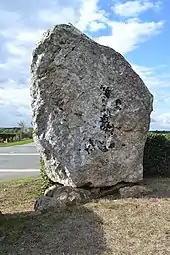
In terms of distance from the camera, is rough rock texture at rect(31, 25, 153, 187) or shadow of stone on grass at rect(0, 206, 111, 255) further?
rough rock texture at rect(31, 25, 153, 187)

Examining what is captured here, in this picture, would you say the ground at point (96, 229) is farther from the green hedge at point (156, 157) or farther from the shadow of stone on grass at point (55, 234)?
the green hedge at point (156, 157)

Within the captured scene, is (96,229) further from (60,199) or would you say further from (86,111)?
(86,111)

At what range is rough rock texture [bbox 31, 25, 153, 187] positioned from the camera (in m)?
6.85

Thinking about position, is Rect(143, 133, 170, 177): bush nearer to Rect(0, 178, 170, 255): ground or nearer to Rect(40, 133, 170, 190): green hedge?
Rect(40, 133, 170, 190): green hedge

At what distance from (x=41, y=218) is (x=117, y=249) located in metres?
1.55

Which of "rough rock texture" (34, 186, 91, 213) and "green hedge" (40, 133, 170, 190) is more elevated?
"green hedge" (40, 133, 170, 190)

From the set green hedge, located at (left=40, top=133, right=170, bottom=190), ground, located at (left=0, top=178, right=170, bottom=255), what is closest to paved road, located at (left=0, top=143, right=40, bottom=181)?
green hedge, located at (left=40, top=133, right=170, bottom=190)

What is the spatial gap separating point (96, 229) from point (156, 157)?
4.07 metres

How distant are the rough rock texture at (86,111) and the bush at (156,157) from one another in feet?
5.26

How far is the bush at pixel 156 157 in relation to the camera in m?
8.80

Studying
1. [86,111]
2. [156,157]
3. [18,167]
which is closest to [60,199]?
[86,111]

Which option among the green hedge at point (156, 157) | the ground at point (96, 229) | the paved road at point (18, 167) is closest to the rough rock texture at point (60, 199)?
the ground at point (96, 229)

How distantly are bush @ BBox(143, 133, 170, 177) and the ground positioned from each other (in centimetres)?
220

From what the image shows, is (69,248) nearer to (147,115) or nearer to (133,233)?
(133,233)
